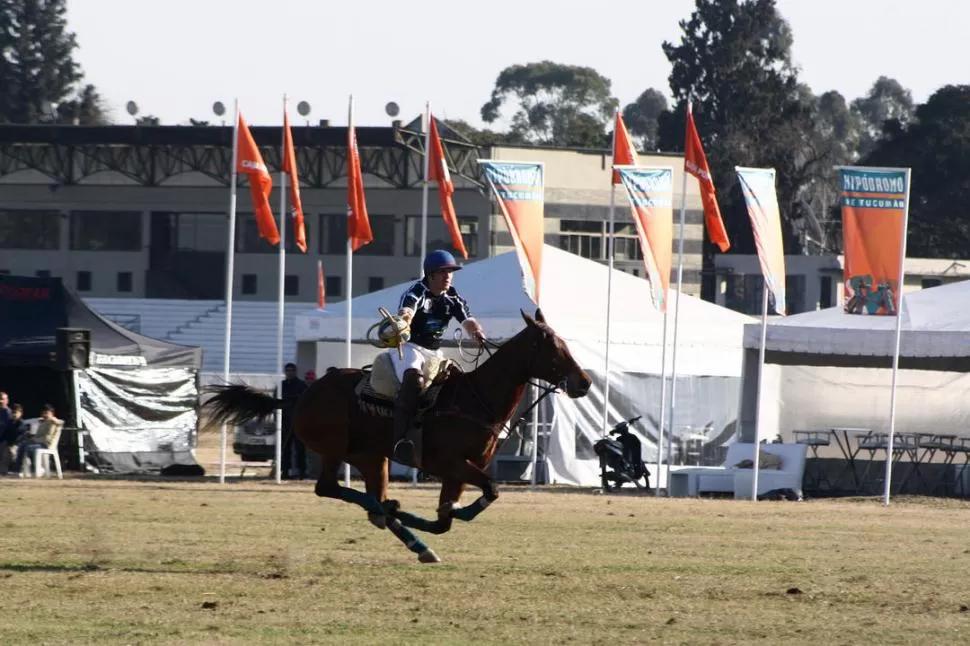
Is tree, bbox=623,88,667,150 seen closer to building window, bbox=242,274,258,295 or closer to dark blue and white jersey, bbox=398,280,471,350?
building window, bbox=242,274,258,295

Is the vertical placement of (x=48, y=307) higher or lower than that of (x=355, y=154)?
lower

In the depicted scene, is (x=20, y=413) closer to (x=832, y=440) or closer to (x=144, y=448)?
(x=144, y=448)

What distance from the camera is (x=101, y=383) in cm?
2956

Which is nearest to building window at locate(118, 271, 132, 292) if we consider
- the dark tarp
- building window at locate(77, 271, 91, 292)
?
building window at locate(77, 271, 91, 292)

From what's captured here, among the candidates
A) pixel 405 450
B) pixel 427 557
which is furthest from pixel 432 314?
pixel 427 557

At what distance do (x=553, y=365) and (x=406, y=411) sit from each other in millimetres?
1182

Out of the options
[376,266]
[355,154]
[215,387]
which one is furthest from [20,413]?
[376,266]

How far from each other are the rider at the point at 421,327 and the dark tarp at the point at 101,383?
16798 millimetres

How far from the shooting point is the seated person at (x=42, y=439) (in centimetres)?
2703

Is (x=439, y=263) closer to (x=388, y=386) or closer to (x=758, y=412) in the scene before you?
(x=388, y=386)

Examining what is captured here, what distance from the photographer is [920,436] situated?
2561cm

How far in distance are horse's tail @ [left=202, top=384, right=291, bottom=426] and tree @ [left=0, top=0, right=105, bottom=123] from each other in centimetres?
9396

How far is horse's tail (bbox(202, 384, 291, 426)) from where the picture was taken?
1498 centimetres

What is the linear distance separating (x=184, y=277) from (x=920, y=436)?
5432 cm
